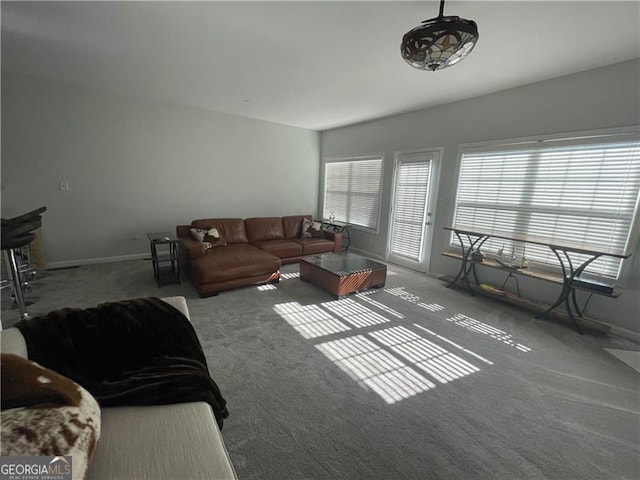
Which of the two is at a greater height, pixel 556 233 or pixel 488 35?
pixel 488 35

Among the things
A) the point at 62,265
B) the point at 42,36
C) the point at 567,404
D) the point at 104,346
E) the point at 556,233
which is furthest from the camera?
the point at 62,265

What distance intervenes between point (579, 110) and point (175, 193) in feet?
18.6

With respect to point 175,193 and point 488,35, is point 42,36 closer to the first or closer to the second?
point 175,193

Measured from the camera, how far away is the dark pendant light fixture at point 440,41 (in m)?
1.46

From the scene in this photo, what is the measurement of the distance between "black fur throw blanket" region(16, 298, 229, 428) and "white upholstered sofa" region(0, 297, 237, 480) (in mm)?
45

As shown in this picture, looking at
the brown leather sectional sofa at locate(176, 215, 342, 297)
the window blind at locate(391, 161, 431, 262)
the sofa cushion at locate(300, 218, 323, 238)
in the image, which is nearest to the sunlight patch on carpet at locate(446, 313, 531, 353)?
the window blind at locate(391, 161, 431, 262)

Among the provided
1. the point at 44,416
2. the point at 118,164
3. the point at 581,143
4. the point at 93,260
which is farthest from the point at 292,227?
the point at 44,416

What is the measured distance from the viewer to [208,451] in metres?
0.90

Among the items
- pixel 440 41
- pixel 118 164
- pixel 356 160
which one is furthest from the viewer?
pixel 356 160

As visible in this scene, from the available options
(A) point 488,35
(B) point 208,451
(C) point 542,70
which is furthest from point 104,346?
(C) point 542,70

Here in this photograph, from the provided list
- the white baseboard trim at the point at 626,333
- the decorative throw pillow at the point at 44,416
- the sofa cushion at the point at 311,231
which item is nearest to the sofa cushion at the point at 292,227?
the sofa cushion at the point at 311,231

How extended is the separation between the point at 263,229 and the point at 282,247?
64 centimetres

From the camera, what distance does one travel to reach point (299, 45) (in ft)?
7.96

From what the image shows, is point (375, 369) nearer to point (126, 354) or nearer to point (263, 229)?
point (126, 354)
